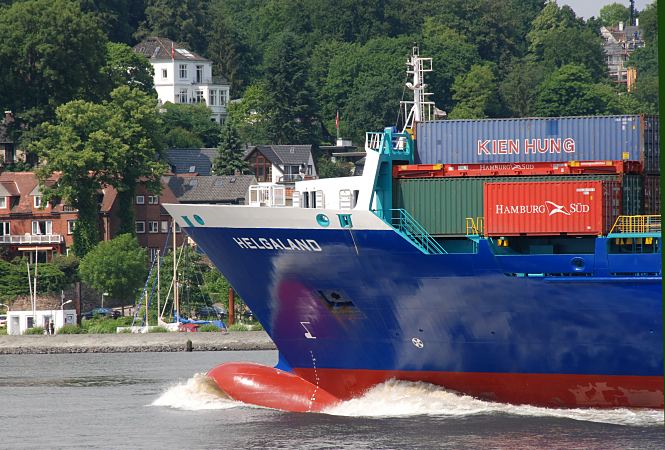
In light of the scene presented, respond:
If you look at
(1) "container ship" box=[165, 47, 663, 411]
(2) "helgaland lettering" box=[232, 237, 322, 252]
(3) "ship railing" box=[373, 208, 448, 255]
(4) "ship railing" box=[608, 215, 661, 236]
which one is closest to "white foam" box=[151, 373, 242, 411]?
(1) "container ship" box=[165, 47, 663, 411]

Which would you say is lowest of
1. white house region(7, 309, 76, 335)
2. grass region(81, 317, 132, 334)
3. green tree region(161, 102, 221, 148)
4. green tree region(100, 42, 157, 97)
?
grass region(81, 317, 132, 334)

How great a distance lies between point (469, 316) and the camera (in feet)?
160

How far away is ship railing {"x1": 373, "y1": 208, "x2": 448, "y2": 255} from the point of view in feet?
162

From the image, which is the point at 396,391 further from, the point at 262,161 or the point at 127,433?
the point at 262,161

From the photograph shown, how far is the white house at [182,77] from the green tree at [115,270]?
75.6 meters

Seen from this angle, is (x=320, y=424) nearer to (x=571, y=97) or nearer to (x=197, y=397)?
(x=197, y=397)

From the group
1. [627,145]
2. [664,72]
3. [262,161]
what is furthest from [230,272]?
[262,161]

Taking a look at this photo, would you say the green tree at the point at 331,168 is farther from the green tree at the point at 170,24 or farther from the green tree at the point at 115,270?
the green tree at the point at 170,24

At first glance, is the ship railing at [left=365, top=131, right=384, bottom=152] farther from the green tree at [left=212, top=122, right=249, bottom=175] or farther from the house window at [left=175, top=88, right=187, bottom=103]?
the house window at [left=175, top=88, right=187, bottom=103]

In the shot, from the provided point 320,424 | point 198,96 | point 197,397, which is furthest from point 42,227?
point 320,424

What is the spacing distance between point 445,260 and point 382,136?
175 inches

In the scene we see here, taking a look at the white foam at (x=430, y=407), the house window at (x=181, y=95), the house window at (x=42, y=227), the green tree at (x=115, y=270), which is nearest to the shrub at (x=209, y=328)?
the green tree at (x=115, y=270)

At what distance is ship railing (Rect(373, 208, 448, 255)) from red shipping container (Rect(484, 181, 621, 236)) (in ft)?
5.08

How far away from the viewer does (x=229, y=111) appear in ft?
595
